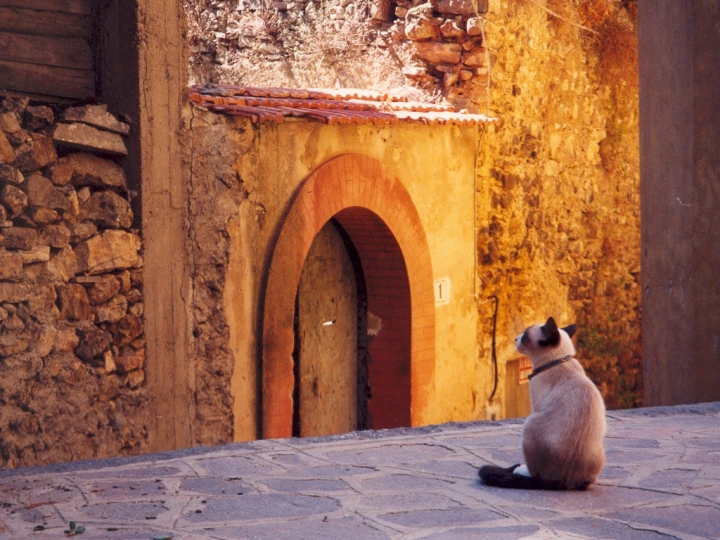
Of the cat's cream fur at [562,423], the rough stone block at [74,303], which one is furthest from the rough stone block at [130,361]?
the cat's cream fur at [562,423]

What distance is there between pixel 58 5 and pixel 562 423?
12.0ft

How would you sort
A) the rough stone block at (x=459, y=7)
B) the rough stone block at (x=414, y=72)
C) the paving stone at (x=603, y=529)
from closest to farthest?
the paving stone at (x=603, y=529) < the rough stone block at (x=459, y=7) < the rough stone block at (x=414, y=72)

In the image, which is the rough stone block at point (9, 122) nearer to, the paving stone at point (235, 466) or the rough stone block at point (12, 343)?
the rough stone block at point (12, 343)

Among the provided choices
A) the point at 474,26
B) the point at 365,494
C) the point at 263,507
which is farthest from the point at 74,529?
the point at 474,26

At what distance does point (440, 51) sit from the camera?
9406 mm

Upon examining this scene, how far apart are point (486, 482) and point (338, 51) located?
22.7ft

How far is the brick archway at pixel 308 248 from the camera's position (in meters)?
6.98

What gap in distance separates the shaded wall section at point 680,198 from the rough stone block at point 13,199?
377cm

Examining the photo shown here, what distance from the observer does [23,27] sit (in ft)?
17.6

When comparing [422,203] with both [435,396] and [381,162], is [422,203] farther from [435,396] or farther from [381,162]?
[435,396]

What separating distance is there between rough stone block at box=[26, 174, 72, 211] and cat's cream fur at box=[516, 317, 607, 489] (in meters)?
2.74

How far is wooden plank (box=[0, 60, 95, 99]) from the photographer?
17.2 feet

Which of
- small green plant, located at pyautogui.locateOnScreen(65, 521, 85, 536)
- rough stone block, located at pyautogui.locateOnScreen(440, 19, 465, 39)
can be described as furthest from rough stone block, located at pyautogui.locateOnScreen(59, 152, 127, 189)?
rough stone block, located at pyautogui.locateOnScreen(440, 19, 465, 39)

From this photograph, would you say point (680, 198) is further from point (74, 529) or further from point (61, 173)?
point (74, 529)
